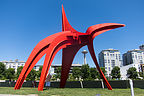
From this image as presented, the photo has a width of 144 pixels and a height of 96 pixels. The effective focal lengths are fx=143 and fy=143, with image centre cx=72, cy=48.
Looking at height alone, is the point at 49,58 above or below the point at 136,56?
below

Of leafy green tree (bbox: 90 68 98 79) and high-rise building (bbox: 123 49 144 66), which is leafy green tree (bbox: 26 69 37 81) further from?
high-rise building (bbox: 123 49 144 66)

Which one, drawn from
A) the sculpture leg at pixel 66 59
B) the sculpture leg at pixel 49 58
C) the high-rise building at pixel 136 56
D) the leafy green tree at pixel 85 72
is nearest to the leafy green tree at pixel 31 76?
the leafy green tree at pixel 85 72

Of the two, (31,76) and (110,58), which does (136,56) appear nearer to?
(110,58)

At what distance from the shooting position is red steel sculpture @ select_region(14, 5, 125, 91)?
43.7 ft

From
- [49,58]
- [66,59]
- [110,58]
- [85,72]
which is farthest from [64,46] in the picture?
[110,58]

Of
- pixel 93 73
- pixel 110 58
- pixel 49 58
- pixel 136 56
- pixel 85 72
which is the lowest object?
pixel 93 73

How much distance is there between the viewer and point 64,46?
1545 cm

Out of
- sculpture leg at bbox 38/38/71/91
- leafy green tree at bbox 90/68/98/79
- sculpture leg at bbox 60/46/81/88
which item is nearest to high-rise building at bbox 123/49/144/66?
leafy green tree at bbox 90/68/98/79

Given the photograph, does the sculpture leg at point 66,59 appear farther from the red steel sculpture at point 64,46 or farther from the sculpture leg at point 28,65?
the sculpture leg at point 28,65

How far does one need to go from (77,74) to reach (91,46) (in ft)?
143

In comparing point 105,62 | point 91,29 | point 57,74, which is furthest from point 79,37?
point 105,62

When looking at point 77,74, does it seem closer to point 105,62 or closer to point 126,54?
point 105,62

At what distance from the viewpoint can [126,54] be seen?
14325 centimetres

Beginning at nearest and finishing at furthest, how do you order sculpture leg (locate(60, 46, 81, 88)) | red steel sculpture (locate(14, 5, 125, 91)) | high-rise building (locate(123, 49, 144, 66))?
red steel sculpture (locate(14, 5, 125, 91)), sculpture leg (locate(60, 46, 81, 88)), high-rise building (locate(123, 49, 144, 66))
